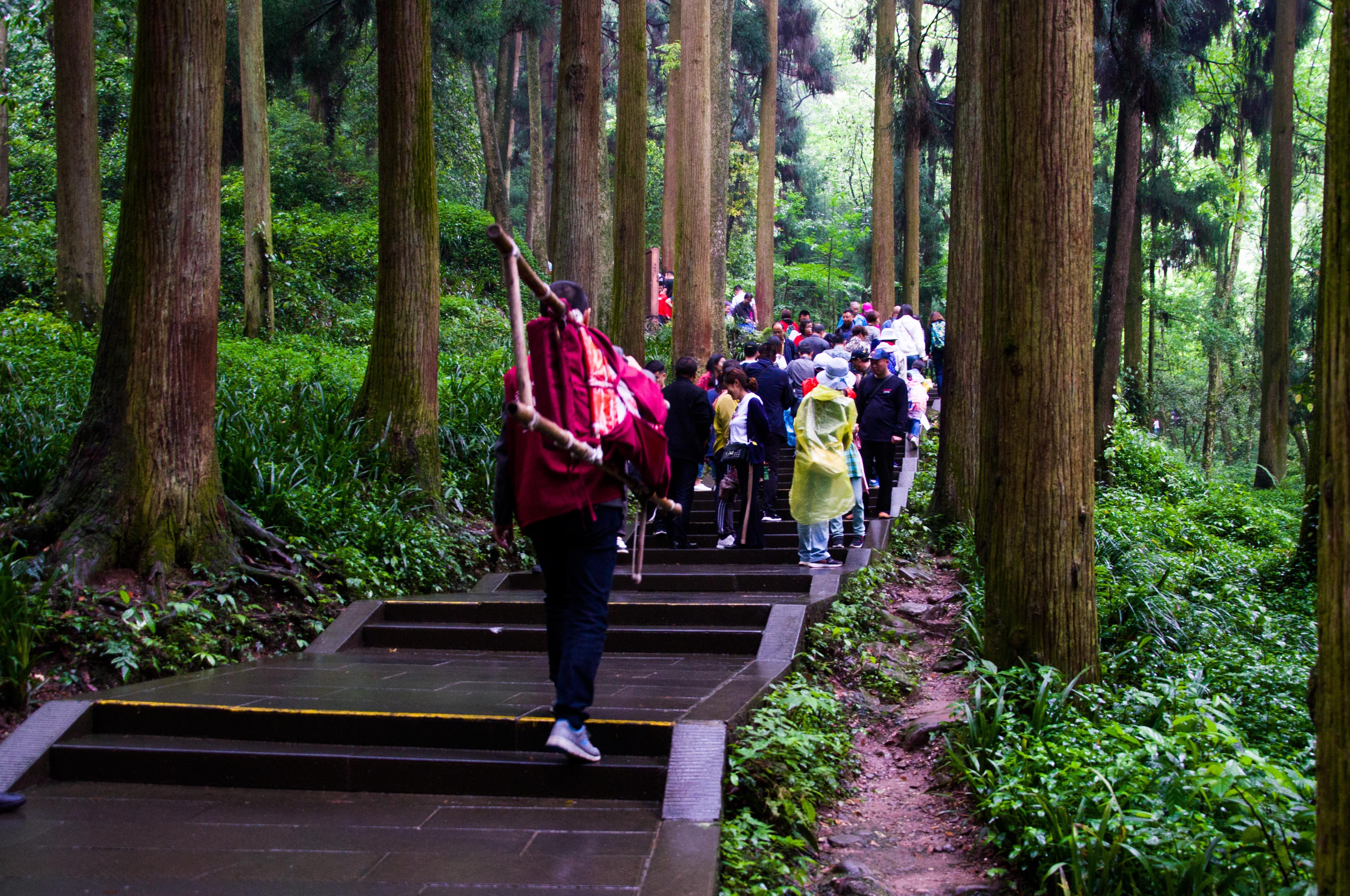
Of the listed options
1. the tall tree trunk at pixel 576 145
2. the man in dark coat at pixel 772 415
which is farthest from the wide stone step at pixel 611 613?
the tall tree trunk at pixel 576 145

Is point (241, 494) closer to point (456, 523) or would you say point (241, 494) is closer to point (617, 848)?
point (456, 523)

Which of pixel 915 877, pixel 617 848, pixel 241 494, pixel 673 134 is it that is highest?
pixel 673 134

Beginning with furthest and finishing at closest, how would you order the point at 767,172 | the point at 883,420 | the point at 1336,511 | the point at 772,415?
the point at 767,172
the point at 883,420
the point at 772,415
the point at 1336,511

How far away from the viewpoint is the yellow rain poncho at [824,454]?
904 cm

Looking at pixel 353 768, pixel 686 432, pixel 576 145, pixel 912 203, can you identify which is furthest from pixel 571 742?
pixel 912 203

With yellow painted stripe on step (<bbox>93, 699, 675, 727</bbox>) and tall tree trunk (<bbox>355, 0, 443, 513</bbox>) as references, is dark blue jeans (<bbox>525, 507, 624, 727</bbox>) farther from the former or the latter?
tall tree trunk (<bbox>355, 0, 443, 513</bbox>)

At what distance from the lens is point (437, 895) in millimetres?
3531

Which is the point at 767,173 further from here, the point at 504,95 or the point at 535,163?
the point at 504,95

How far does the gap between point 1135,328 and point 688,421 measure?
763 inches

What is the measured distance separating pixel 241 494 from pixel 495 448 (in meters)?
4.13

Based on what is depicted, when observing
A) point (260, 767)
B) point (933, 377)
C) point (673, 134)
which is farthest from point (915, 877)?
point (673, 134)

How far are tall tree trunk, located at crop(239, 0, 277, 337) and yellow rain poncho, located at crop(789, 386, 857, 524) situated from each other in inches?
426

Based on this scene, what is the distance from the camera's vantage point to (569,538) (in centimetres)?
436

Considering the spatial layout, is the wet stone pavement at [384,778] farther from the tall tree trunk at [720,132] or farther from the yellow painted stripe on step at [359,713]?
the tall tree trunk at [720,132]
